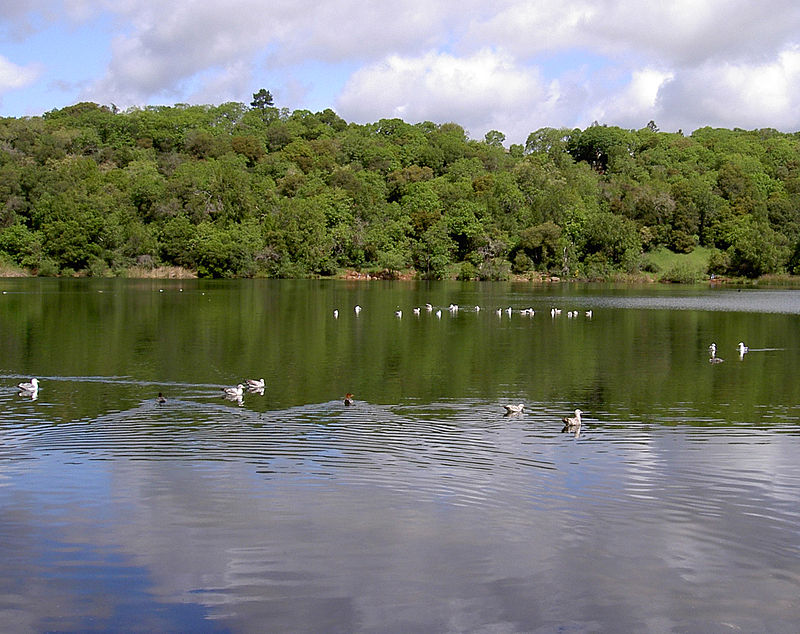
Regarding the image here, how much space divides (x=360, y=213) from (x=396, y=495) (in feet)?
429

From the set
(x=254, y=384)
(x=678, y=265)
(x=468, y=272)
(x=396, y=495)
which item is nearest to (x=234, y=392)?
(x=254, y=384)

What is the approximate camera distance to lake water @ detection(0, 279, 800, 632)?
1135cm

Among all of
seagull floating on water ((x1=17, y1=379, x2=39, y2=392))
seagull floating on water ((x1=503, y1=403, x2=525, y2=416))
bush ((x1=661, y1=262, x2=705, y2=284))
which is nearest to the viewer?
seagull floating on water ((x1=503, y1=403, x2=525, y2=416))

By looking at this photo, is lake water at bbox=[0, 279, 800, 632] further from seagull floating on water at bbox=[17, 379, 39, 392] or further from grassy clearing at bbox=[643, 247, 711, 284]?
grassy clearing at bbox=[643, 247, 711, 284]

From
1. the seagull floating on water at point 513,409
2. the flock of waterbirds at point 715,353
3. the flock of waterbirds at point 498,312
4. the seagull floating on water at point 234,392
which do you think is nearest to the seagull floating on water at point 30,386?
the seagull floating on water at point 234,392

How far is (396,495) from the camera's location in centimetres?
1585

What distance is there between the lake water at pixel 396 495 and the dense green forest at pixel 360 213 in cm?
9579

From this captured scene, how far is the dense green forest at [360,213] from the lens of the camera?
419 feet

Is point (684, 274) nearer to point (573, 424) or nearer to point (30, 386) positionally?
point (573, 424)

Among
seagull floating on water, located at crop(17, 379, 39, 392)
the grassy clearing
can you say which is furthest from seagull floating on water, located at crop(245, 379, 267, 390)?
the grassy clearing

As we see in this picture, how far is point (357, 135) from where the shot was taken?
198 meters

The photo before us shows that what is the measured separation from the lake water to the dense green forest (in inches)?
3771

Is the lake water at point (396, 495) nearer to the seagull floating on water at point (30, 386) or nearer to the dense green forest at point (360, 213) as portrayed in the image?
the seagull floating on water at point (30, 386)

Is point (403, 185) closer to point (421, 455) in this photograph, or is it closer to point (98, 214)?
point (98, 214)
